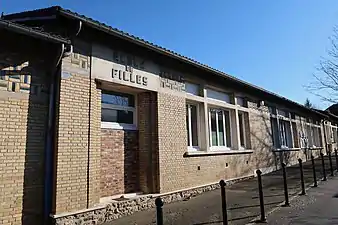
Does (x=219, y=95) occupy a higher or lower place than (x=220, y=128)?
higher

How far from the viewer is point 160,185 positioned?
872 cm

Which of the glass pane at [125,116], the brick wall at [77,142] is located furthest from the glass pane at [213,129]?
the brick wall at [77,142]

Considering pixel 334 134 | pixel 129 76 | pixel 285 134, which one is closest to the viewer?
pixel 129 76

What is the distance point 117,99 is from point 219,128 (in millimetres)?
5729

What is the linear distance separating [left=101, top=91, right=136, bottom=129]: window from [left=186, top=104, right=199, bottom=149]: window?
2.72 metres

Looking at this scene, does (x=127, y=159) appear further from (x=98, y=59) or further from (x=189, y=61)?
(x=189, y=61)

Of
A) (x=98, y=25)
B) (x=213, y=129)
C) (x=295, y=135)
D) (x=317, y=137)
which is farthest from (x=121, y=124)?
(x=317, y=137)

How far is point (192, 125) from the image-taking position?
444 inches

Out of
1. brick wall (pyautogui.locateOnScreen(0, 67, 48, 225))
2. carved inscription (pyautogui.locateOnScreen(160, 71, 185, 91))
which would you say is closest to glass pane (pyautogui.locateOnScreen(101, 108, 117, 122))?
brick wall (pyautogui.locateOnScreen(0, 67, 48, 225))

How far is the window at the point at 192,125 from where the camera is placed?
10953mm

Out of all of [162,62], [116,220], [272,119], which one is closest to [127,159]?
[116,220]

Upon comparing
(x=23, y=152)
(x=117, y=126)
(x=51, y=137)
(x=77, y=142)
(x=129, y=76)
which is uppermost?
(x=129, y=76)

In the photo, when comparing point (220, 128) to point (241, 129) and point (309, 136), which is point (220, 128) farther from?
point (309, 136)

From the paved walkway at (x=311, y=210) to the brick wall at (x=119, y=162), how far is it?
3.93m
